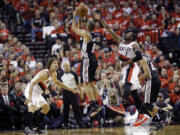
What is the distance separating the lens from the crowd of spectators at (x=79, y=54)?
1038 centimetres

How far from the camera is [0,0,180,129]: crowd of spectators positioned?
1038cm

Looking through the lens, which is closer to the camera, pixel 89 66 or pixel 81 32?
pixel 81 32

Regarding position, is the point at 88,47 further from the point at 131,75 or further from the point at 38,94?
the point at 38,94

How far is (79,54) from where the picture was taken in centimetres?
1323

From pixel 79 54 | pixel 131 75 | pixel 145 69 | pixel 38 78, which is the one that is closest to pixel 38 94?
pixel 38 78

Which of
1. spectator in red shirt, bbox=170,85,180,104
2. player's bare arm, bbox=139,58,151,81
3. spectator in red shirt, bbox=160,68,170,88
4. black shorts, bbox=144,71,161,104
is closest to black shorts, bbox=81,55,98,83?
player's bare arm, bbox=139,58,151,81

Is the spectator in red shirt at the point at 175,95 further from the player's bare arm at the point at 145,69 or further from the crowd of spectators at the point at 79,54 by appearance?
the player's bare arm at the point at 145,69

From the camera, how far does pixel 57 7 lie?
16.9 meters

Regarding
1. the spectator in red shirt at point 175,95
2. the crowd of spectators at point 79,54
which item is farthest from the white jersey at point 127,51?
the spectator in red shirt at point 175,95

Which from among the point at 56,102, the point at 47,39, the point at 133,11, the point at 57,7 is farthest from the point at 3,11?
the point at 56,102

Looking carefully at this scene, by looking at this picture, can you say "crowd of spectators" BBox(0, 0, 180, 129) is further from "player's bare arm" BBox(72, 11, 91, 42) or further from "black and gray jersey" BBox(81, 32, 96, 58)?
"player's bare arm" BBox(72, 11, 91, 42)

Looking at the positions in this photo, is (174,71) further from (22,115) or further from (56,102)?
(22,115)

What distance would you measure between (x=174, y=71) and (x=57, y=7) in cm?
673

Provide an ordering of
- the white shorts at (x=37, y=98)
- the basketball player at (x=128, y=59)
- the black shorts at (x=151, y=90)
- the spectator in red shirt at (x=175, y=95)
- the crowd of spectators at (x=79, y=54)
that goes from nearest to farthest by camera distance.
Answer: the white shorts at (x=37, y=98)
the basketball player at (x=128, y=59)
the black shorts at (x=151, y=90)
the crowd of spectators at (x=79, y=54)
the spectator in red shirt at (x=175, y=95)
